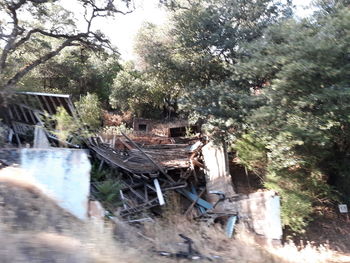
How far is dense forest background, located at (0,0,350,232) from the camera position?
9602 mm

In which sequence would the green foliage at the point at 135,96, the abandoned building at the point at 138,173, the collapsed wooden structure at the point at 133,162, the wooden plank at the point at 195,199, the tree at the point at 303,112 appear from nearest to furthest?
the abandoned building at the point at 138,173 → the tree at the point at 303,112 → the collapsed wooden structure at the point at 133,162 → the wooden plank at the point at 195,199 → the green foliage at the point at 135,96

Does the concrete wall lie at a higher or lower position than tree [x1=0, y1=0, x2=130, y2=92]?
lower

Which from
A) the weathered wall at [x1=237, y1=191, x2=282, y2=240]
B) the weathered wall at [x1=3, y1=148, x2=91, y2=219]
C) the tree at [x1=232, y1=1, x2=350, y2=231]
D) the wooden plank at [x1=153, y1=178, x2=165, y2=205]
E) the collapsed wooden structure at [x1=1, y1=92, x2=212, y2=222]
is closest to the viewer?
the weathered wall at [x1=3, y1=148, x2=91, y2=219]

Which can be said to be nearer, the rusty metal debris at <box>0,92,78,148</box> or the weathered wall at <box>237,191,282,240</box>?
the weathered wall at <box>237,191,282,240</box>

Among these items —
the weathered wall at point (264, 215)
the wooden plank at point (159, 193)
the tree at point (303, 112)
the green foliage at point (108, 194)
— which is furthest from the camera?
the wooden plank at point (159, 193)

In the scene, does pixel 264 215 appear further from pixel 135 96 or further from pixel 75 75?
pixel 75 75

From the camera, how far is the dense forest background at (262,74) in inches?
378

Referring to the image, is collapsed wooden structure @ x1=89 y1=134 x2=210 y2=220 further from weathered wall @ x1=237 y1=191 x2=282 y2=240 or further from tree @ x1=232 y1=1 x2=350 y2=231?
tree @ x1=232 y1=1 x2=350 y2=231

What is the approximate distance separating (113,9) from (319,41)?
10.4m

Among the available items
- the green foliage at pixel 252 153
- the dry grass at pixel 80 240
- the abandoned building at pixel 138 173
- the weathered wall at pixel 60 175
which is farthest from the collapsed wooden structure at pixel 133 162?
the dry grass at pixel 80 240

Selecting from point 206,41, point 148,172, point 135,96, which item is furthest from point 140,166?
point 135,96

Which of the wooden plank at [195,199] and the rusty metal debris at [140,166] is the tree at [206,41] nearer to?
the rusty metal debris at [140,166]

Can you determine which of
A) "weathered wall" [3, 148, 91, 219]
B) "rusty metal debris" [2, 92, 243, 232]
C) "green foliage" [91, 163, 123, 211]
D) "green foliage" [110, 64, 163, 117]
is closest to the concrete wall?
"weathered wall" [3, 148, 91, 219]

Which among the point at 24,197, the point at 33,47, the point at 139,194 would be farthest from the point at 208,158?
the point at 33,47
